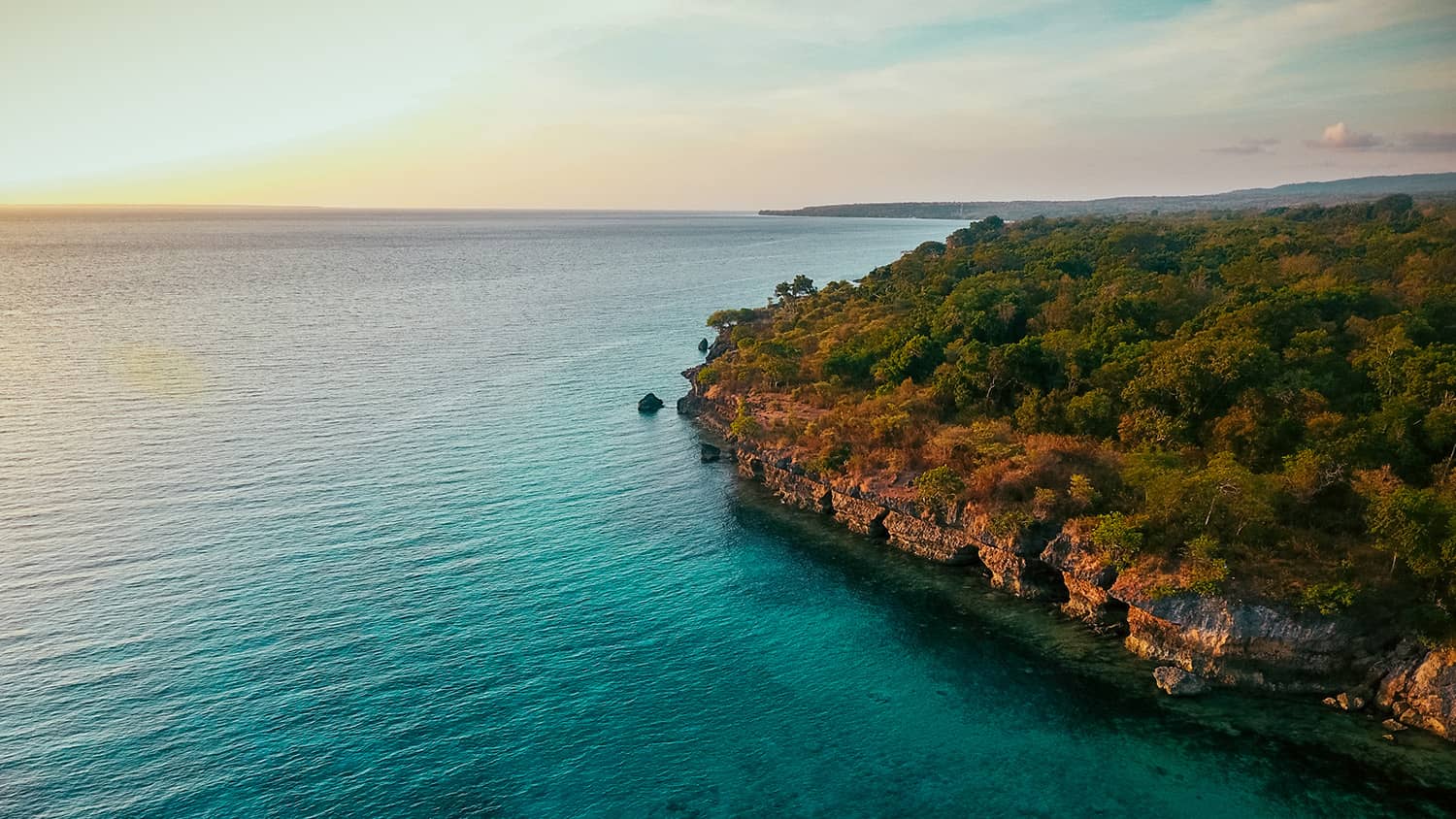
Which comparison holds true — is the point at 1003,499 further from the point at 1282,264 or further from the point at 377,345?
the point at 377,345

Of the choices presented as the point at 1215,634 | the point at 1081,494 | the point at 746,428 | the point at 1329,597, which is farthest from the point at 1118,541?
the point at 746,428

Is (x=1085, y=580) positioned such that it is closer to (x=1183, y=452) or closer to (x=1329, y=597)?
(x=1329, y=597)

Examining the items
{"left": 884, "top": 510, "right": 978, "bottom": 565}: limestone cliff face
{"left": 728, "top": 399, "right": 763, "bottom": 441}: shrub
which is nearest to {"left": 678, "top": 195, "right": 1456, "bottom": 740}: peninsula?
{"left": 884, "top": 510, "right": 978, "bottom": 565}: limestone cliff face

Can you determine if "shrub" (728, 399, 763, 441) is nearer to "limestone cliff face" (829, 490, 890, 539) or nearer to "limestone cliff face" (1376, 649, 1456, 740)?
"limestone cliff face" (829, 490, 890, 539)

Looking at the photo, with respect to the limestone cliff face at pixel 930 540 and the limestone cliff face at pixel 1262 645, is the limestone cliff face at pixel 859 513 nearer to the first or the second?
the limestone cliff face at pixel 930 540

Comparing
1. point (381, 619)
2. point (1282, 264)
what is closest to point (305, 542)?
point (381, 619)

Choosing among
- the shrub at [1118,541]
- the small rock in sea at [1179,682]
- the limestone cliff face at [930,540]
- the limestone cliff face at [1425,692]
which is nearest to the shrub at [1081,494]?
the shrub at [1118,541]

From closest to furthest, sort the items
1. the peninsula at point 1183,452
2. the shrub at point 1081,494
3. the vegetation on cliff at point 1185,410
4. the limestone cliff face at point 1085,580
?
the peninsula at point 1183,452
the vegetation on cliff at point 1185,410
the limestone cliff face at point 1085,580
the shrub at point 1081,494
